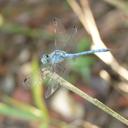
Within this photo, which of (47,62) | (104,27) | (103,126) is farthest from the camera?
(104,27)

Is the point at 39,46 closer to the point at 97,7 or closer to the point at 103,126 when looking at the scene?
the point at 97,7

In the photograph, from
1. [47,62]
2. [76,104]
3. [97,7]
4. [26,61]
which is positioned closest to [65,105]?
[76,104]

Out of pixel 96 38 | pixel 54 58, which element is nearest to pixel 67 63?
pixel 96 38

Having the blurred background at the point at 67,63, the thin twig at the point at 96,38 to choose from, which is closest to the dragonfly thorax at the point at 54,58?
the thin twig at the point at 96,38

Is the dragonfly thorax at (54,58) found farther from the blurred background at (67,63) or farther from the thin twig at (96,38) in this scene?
the blurred background at (67,63)

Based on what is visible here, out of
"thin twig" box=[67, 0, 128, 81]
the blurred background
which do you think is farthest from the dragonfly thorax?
the blurred background

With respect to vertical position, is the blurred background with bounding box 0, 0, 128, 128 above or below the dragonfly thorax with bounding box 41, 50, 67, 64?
above

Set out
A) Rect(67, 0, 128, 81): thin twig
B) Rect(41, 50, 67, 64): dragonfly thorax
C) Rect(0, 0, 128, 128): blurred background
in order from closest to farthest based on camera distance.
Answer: Rect(41, 50, 67, 64): dragonfly thorax, Rect(67, 0, 128, 81): thin twig, Rect(0, 0, 128, 128): blurred background

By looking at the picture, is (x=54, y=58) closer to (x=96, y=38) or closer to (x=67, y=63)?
(x=96, y=38)

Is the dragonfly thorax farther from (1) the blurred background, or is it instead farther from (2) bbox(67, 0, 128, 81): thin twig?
(1) the blurred background
